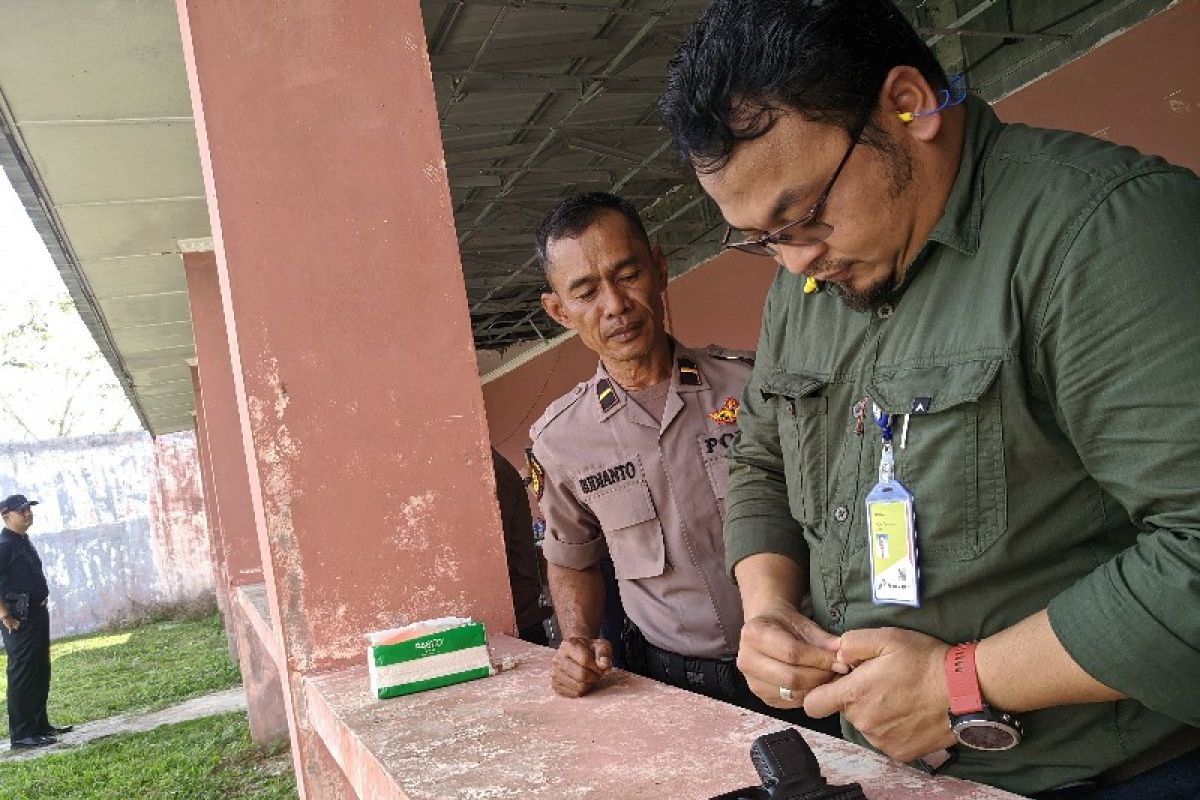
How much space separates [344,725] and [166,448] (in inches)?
739

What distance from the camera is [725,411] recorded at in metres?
2.47

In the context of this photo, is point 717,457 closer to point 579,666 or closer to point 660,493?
point 660,493

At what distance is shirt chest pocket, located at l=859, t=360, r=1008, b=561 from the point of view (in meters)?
1.19

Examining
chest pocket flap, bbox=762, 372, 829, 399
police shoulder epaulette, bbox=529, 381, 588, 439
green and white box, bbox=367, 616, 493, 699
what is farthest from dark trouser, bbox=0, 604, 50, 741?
chest pocket flap, bbox=762, 372, 829, 399

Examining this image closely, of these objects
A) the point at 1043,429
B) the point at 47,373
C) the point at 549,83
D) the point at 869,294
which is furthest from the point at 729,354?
the point at 47,373

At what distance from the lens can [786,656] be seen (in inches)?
52.2

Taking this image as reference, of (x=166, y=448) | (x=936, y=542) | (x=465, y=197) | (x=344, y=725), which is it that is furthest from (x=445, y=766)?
(x=166, y=448)

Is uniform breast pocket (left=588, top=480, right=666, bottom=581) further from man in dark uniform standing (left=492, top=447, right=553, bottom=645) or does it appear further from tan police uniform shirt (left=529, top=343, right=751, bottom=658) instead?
man in dark uniform standing (left=492, top=447, right=553, bottom=645)

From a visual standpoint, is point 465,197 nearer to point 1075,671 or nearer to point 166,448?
point 1075,671

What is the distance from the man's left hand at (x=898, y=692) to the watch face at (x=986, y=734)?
0.02 meters

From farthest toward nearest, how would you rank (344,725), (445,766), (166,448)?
(166,448) → (344,725) → (445,766)

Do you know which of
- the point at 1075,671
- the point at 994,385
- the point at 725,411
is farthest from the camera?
the point at 725,411

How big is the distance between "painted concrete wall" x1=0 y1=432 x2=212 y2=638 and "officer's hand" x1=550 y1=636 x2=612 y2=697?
59.0ft

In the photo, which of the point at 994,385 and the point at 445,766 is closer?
the point at 994,385
